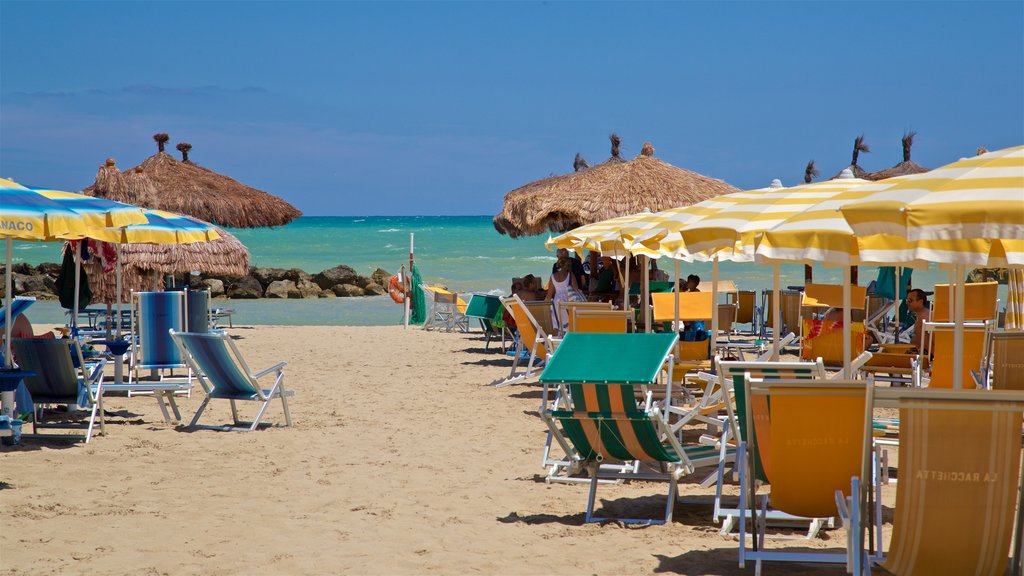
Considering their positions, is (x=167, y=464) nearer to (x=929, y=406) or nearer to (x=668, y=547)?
(x=668, y=547)

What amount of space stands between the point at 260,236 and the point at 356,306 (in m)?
45.4

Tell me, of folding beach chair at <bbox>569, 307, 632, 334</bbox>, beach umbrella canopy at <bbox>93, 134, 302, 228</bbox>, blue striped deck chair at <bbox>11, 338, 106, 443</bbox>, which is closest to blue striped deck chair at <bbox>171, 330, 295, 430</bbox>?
blue striped deck chair at <bbox>11, 338, 106, 443</bbox>

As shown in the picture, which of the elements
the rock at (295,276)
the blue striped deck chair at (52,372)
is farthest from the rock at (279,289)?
the blue striped deck chair at (52,372)

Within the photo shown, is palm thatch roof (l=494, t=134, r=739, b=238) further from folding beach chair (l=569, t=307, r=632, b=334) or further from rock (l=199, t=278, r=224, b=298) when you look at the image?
rock (l=199, t=278, r=224, b=298)

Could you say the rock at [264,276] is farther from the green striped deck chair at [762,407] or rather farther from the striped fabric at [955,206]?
the striped fabric at [955,206]

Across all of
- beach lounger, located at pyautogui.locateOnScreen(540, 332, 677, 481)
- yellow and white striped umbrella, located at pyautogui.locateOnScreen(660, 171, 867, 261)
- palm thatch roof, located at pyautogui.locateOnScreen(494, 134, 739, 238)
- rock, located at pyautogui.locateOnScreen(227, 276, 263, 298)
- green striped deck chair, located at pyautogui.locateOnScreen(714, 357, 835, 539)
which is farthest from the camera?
rock, located at pyautogui.locateOnScreen(227, 276, 263, 298)

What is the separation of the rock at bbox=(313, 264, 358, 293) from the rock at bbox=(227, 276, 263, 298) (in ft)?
5.72

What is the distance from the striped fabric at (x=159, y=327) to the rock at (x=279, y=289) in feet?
67.2

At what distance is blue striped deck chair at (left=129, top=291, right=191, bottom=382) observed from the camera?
843 centimetres

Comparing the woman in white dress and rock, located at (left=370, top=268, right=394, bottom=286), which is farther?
rock, located at (left=370, top=268, right=394, bottom=286)

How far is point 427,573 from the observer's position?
3980mm

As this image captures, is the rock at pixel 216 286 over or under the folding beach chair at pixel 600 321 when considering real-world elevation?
under

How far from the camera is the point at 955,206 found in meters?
3.38

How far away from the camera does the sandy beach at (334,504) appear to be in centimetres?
417
